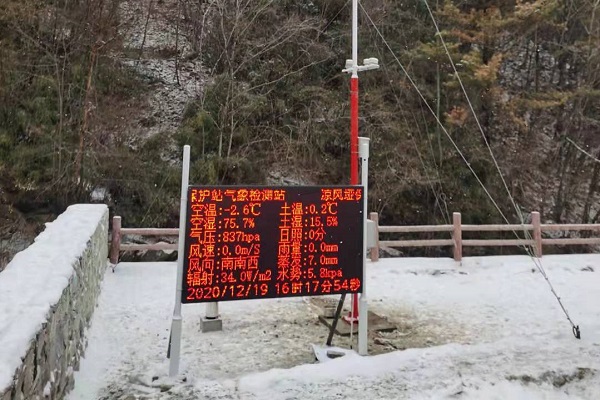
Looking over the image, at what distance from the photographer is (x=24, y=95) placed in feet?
40.1

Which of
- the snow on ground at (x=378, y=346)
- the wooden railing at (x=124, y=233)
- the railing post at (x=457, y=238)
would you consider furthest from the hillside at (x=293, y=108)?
the snow on ground at (x=378, y=346)

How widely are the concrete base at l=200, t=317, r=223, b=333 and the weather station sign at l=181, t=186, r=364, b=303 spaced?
124 centimetres

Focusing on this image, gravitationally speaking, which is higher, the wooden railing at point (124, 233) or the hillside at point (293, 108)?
the hillside at point (293, 108)

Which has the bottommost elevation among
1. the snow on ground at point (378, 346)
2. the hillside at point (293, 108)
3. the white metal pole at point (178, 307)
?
the snow on ground at point (378, 346)

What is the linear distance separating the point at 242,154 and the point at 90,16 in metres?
5.47

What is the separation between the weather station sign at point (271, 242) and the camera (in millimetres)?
4387

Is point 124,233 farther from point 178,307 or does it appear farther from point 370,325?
point 370,325

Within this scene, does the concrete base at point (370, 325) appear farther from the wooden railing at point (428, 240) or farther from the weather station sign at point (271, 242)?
the wooden railing at point (428, 240)

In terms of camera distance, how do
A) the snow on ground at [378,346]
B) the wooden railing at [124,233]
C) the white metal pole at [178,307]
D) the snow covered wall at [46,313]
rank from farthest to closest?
the wooden railing at [124,233] → the white metal pole at [178,307] → the snow on ground at [378,346] → the snow covered wall at [46,313]

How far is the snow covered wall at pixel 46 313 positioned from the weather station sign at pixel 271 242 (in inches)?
38.1

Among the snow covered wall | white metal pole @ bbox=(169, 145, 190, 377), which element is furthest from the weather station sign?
the snow covered wall

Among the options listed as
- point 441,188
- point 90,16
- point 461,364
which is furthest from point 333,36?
point 461,364

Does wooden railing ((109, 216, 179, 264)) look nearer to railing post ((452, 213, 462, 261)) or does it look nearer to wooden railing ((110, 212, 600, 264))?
wooden railing ((110, 212, 600, 264))

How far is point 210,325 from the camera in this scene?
5.49m
